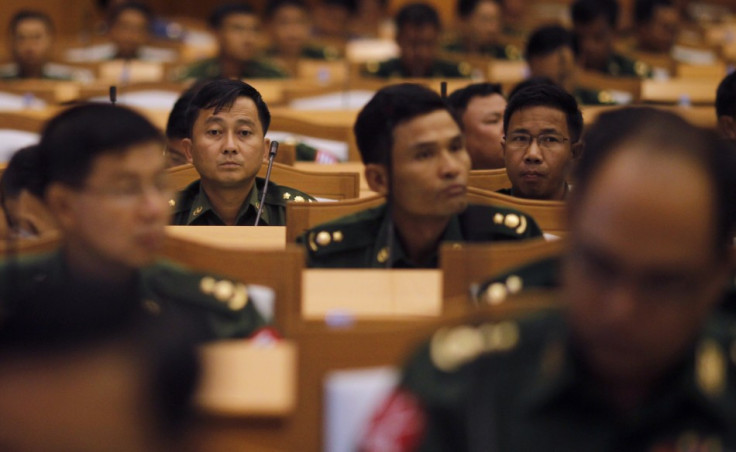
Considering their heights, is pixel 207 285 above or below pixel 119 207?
below

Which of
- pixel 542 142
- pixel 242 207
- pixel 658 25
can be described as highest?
pixel 658 25

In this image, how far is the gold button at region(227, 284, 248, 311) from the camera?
7.93 feet

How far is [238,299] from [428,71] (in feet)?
20.0

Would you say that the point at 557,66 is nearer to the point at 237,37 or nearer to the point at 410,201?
the point at 237,37

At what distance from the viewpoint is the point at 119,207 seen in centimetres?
215

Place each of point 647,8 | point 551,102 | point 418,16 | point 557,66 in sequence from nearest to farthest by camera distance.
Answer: point 551,102, point 557,66, point 418,16, point 647,8

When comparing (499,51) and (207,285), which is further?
(499,51)

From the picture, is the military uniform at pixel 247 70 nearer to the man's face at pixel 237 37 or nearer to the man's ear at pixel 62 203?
the man's face at pixel 237 37

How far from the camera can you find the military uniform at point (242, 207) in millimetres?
3930

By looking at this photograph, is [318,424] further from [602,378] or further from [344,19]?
[344,19]

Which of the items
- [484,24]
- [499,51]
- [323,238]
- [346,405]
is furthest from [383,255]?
[484,24]

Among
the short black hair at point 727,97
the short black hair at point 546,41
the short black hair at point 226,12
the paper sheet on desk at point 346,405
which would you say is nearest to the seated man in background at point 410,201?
the paper sheet on desk at point 346,405

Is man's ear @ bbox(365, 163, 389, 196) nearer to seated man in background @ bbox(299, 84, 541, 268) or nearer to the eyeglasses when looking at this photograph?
seated man in background @ bbox(299, 84, 541, 268)

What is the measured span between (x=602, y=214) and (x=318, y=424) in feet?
1.96
